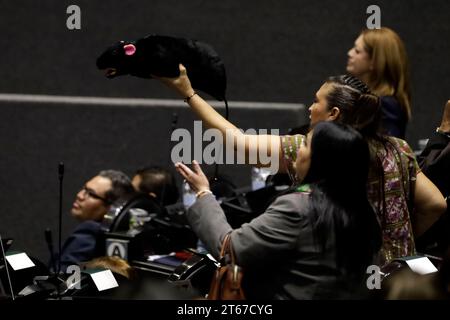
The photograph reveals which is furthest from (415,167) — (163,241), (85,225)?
(85,225)

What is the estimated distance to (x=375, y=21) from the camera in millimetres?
6871

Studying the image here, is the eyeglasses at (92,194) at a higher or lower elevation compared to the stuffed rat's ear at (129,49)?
lower

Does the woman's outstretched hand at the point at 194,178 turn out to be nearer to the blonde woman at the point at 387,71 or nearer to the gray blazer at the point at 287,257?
the gray blazer at the point at 287,257

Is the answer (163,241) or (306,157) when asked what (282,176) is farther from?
(306,157)

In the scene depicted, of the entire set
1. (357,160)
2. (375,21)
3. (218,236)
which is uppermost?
(375,21)

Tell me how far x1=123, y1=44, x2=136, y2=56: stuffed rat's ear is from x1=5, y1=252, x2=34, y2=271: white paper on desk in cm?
87

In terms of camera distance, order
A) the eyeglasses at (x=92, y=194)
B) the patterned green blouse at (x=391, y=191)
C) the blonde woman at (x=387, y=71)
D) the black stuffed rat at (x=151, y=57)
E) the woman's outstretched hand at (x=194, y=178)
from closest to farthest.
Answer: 1. the woman's outstretched hand at (x=194, y=178)
2. the patterned green blouse at (x=391, y=191)
3. the black stuffed rat at (x=151, y=57)
4. the blonde woman at (x=387, y=71)
5. the eyeglasses at (x=92, y=194)

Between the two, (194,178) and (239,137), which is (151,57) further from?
(194,178)

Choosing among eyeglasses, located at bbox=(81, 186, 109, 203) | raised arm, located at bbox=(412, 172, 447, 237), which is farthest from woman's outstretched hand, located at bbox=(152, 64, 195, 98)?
eyeglasses, located at bbox=(81, 186, 109, 203)

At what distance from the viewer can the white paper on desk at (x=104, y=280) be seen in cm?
295

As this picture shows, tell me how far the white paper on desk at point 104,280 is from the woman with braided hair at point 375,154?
2.01ft

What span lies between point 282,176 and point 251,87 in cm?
217

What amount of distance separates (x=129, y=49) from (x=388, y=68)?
5.47 feet

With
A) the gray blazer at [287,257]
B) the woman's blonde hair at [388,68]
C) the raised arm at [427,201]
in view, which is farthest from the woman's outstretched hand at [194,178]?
the woman's blonde hair at [388,68]
